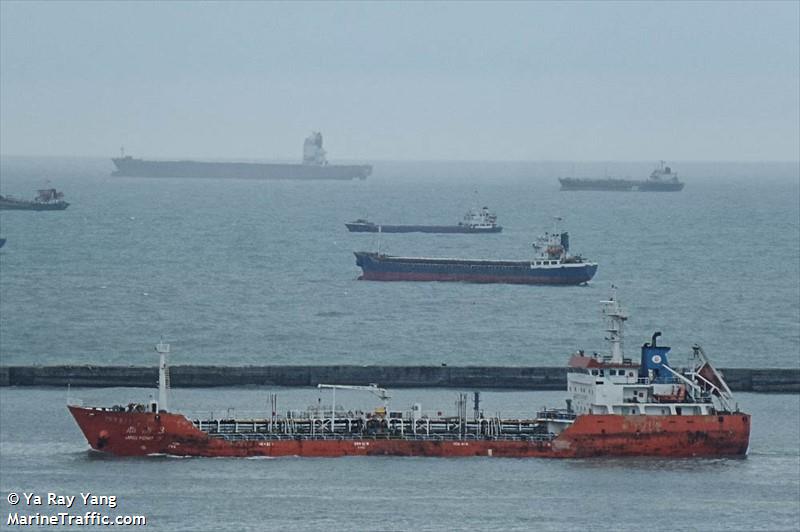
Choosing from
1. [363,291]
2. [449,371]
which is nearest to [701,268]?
[363,291]

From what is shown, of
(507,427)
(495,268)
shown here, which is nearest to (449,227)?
(495,268)

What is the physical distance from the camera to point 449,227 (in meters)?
185

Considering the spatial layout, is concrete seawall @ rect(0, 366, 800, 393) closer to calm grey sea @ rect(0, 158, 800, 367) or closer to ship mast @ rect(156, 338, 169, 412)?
calm grey sea @ rect(0, 158, 800, 367)

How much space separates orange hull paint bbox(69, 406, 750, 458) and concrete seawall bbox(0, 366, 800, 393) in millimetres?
14381

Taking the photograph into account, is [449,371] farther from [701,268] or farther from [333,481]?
[701,268]

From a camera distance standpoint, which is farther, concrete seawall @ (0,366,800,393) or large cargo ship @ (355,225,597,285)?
large cargo ship @ (355,225,597,285)

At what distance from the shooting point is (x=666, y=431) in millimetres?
62812

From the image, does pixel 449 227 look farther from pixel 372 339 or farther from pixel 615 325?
pixel 615 325

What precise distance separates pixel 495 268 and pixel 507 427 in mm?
64567

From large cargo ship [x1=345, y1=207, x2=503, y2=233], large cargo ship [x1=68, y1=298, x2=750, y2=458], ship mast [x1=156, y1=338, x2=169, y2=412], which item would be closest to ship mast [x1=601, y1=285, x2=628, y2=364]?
large cargo ship [x1=68, y1=298, x2=750, y2=458]

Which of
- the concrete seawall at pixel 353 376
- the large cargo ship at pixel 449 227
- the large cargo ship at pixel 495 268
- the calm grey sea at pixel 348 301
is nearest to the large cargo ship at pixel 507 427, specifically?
the concrete seawall at pixel 353 376

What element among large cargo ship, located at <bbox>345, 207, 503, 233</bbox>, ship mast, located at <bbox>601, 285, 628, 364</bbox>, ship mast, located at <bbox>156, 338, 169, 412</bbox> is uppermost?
large cargo ship, located at <bbox>345, 207, 503, 233</bbox>

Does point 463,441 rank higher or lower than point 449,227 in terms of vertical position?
lower

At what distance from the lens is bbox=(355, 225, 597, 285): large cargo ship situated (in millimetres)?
125375
